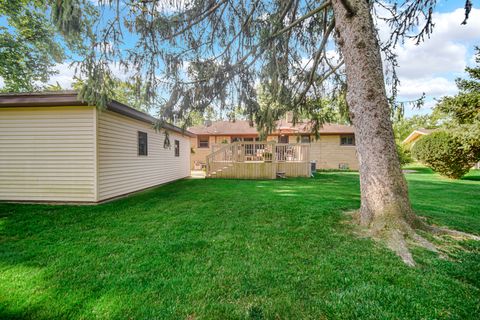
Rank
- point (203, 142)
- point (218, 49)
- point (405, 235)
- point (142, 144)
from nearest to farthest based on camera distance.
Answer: point (405, 235), point (218, 49), point (142, 144), point (203, 142)

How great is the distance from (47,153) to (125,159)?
181cm

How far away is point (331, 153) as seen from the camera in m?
16.9

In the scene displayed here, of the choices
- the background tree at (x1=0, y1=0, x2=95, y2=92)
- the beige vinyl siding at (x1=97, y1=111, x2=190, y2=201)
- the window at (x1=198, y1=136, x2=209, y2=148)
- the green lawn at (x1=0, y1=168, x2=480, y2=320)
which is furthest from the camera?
the window at (x1=198, y1=136, x2=209, y2=148)

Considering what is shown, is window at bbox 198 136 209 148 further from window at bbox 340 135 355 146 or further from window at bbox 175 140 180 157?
window at bbox 340 135 355 146

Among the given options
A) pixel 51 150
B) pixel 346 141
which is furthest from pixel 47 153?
pixel 346 141

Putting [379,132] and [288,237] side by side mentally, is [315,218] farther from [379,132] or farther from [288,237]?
[379,132]

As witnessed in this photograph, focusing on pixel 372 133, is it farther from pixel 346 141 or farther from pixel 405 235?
pixel 346 141

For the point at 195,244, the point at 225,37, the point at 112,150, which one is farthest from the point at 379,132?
the point at 112,150

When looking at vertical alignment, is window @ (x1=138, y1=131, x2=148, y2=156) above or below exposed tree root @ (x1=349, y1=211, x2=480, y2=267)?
above

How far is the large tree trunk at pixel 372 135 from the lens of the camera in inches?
122

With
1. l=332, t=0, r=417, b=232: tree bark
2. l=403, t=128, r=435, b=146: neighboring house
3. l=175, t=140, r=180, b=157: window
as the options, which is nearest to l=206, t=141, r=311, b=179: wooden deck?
l=175, t=140, r=180, b=157: window

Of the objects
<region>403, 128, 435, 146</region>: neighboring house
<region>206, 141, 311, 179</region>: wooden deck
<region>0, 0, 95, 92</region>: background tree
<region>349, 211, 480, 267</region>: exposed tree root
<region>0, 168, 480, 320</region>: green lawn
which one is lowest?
<region>0, 168, 480, 320</region>: green lawn

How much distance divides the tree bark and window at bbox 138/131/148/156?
6.79 metres

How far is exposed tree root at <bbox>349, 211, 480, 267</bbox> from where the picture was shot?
8.72 ft
